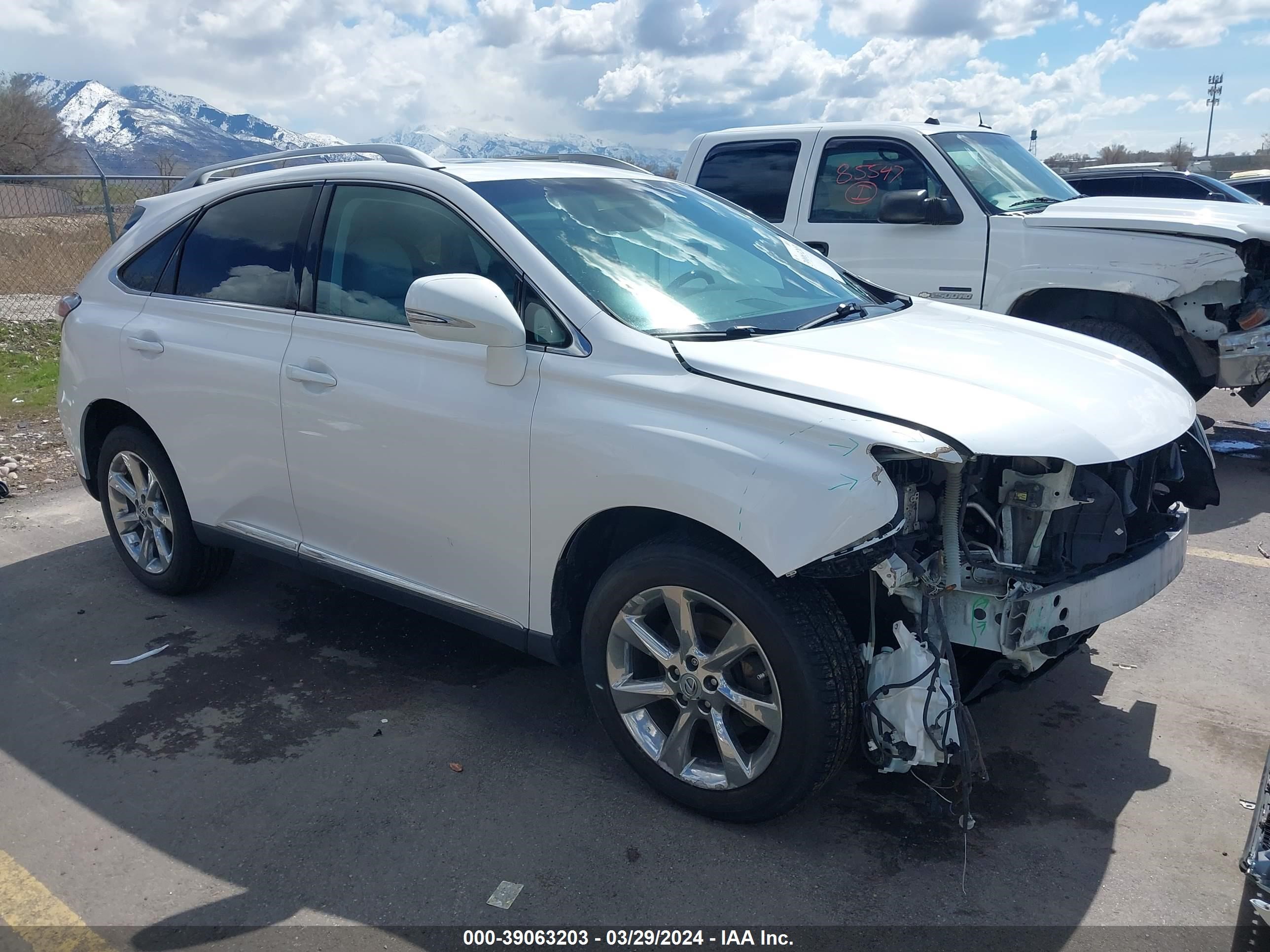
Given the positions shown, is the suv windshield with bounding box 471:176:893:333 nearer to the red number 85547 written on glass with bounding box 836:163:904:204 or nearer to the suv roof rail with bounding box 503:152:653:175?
the suv roof rail with bounding box 503:152:653:175

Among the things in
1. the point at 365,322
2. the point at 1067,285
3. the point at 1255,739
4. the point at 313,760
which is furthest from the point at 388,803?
the point at 1067,285

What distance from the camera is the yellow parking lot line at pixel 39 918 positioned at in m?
2.68

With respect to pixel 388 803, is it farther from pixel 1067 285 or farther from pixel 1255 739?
pixel 1067 285

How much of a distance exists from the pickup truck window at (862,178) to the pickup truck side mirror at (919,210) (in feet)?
0.72

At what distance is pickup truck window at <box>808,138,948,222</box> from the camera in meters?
7.21

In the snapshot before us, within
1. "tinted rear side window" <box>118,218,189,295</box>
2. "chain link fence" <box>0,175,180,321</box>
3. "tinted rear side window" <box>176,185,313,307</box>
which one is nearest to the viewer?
"tinted rear side window" <box>176,185,313,307</box>

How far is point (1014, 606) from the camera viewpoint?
279cm

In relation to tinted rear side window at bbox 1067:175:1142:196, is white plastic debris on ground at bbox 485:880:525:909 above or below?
below

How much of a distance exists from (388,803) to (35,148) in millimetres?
54051

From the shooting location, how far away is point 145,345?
14.8 ft

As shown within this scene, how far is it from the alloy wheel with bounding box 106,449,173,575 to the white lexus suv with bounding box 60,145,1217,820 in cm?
51

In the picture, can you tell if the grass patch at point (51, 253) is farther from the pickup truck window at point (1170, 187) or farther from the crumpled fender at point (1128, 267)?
the pickup truck window at point (1170, 187)

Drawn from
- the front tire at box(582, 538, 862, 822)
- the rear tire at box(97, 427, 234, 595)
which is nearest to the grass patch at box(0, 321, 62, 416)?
the rear tire at box(97, 427, 234, 595)

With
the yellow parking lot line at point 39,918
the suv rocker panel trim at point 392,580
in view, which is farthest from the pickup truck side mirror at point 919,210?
the yellow parking lot line at point 39,918
